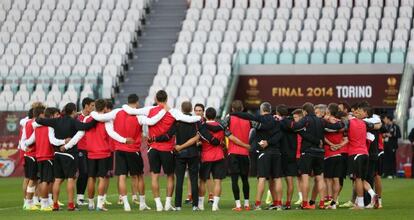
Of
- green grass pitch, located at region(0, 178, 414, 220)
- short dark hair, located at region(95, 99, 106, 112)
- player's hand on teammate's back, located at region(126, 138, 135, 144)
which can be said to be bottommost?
green grass pitch, located at region(0, 178, 414, 220)

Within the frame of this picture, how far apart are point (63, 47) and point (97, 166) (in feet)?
75.9

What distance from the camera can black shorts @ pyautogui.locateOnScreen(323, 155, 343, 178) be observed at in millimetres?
24156

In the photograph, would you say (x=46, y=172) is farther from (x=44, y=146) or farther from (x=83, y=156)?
(x=83, y=156)

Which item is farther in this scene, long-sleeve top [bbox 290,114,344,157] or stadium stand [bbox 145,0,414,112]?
stadium stand [bbox 145,0,414,112]

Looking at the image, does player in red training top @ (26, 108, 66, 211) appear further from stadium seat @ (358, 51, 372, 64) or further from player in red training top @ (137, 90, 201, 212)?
stadium seat @ (358, 51, 372, 64)

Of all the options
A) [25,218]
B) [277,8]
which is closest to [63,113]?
[25,218]

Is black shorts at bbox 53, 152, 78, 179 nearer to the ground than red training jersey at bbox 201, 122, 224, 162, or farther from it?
nearer to the ground

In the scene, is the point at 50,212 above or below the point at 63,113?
below

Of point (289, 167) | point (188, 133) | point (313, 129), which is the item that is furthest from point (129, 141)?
point (313, 129)

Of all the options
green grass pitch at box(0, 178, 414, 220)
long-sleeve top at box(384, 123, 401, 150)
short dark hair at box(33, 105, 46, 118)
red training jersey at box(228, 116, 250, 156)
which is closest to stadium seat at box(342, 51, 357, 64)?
long-sleeve top at box(384, 123, 401, 150)

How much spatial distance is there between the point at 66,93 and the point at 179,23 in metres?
7.78

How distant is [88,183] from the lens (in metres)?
23.8

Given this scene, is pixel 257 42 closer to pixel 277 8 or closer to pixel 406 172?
pixel 277 8

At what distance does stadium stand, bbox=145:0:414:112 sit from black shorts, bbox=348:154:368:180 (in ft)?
57.1
